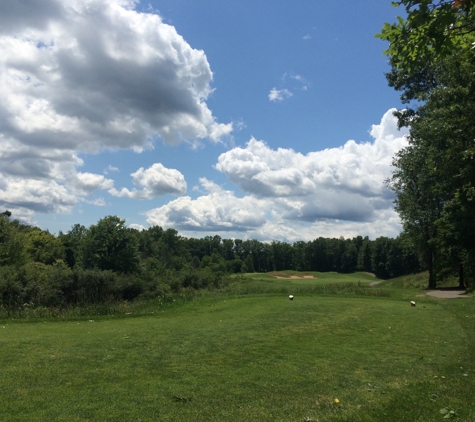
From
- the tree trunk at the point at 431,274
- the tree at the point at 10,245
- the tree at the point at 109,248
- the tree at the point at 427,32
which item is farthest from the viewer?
the tree at the point at 109,248

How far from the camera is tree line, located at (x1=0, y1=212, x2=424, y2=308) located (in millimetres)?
25859

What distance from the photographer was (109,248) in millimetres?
51125

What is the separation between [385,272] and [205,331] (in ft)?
324

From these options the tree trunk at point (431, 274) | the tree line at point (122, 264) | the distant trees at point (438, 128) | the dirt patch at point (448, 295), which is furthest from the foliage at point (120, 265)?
the dirt patch at point (448, 295)

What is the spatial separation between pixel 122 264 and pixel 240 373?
1845 inches

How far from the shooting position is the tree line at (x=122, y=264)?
25.9 meters

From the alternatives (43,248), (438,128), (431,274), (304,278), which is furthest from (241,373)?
(43,248)

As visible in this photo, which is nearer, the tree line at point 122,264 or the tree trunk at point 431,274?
the tree line at point 122,264

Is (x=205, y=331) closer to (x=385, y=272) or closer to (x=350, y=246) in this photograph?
(x=385, y=272)

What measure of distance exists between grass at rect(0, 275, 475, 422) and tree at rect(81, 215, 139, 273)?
3990 centimetres

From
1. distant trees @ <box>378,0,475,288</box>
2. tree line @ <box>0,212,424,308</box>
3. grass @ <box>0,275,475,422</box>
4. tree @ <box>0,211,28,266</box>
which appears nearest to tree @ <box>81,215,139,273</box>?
tree line @ <box>0,212,424,308</box>

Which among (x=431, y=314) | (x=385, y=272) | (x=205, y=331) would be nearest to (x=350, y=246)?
(x=385, y=272)

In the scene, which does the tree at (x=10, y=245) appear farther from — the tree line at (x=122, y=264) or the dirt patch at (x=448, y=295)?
the dirt patch at (x=448, y=295)

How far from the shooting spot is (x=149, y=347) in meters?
9.06
